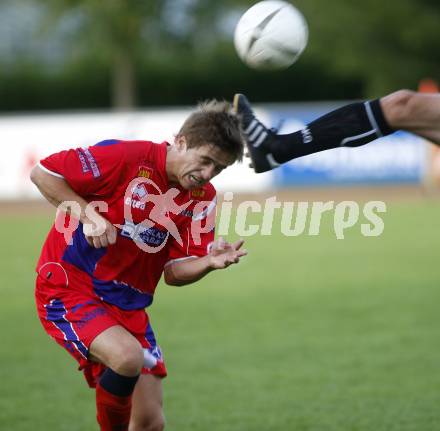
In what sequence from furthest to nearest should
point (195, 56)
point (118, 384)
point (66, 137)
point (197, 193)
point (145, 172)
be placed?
point (195, 56) → point (66, 137) → point (197, 193) → point (145, 172) → point (118, 384)

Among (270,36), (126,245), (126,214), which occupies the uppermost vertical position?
(270,36)

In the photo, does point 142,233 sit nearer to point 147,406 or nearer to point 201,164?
point 201,164

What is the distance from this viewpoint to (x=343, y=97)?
3225 cm

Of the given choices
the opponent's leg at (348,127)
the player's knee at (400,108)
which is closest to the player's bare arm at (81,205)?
the opponent's leg at (348,127)

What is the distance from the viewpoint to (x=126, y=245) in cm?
502

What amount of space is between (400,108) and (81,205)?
1661 mm

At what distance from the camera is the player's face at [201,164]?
15.5 feet

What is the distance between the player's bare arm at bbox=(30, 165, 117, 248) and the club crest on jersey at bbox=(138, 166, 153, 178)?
1.07ft

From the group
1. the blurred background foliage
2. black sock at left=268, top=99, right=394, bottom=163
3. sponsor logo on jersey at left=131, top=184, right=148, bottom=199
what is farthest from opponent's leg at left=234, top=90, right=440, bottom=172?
the blurred background foliage

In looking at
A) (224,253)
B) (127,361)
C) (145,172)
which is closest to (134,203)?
(145,172)

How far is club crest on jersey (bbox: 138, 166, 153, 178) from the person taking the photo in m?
4.97

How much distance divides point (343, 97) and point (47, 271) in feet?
92.0

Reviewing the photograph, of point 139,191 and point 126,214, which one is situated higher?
point 139,191

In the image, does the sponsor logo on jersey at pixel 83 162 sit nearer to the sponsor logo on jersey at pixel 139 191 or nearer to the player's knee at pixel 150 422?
the sponsor logo on jersey at pixel 139 191
